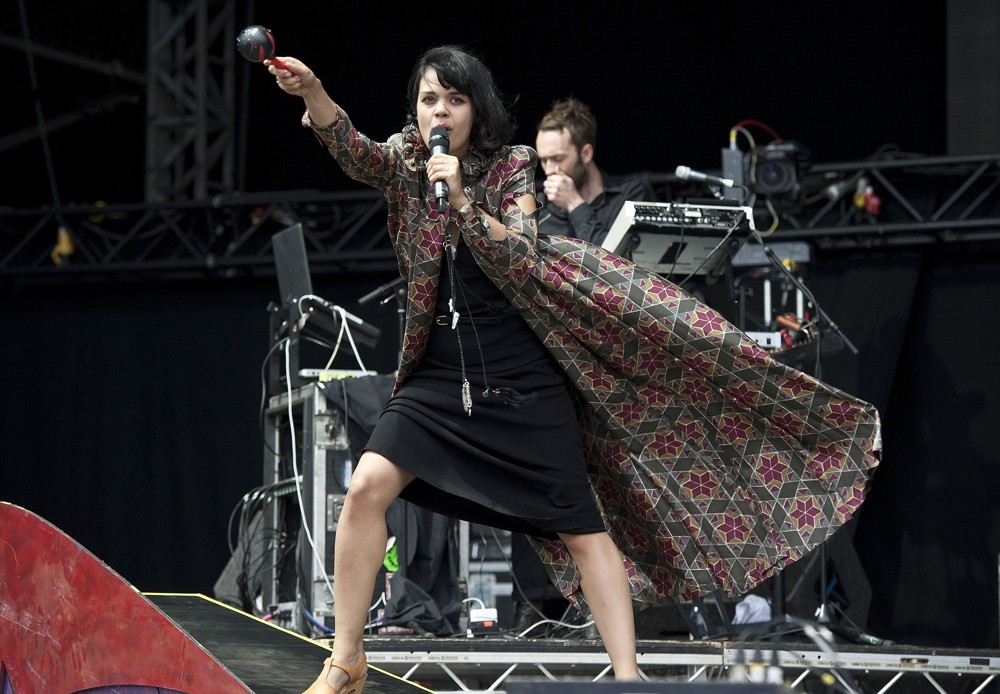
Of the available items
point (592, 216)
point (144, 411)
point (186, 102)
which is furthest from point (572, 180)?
point (186, 102)

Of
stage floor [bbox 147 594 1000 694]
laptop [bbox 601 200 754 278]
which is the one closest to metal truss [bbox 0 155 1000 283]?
laptop [bbox 601 200 754 278]

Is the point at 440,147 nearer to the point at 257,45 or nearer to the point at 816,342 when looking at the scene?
the point at 257,45

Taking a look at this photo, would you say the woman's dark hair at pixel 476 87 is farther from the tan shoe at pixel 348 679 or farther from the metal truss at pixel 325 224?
the metal truss at pixel 325 224

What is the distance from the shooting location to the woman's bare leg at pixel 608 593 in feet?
7.89

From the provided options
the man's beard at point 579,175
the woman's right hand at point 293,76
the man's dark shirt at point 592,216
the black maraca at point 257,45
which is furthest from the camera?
the man's beard at point 579,175

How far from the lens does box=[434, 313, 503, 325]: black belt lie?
2479 millimetres

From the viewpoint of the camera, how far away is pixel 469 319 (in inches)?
97.5

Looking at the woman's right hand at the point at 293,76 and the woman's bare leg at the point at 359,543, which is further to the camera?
the woman's bare leg at the point at 359,543

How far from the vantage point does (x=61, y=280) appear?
6875 mm

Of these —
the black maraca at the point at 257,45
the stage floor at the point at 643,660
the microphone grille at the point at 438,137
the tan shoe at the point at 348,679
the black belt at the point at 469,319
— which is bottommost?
the stage floor at the point at 643,660

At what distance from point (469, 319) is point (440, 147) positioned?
389 mm

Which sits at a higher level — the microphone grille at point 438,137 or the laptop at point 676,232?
the microphone grille at point 438,137

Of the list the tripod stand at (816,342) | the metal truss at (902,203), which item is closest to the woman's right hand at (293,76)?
the tripod stand at (816,342)

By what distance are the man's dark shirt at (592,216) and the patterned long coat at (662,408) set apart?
54.7 inches
